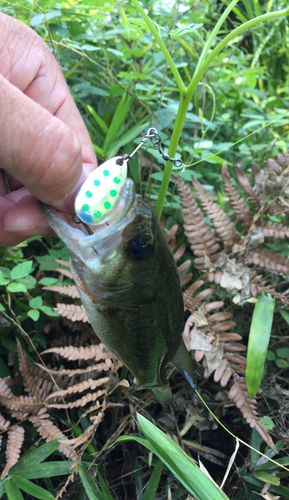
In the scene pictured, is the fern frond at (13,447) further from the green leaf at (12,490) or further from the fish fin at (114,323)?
the fish fin at (114,323)

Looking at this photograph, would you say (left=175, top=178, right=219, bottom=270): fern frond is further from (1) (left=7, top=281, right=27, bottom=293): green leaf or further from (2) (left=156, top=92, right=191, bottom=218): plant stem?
(1) (left=7, top=281, right=27, bottom=293): green leaf

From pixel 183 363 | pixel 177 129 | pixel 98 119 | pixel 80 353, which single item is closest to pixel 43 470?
pixel 80 353

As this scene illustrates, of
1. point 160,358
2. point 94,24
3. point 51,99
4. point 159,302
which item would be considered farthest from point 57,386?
point 94,24

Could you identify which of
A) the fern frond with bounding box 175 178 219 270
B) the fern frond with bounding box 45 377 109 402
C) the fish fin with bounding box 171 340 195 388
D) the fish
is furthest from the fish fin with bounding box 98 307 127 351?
the fern frond with bounding box 175 178 219 270

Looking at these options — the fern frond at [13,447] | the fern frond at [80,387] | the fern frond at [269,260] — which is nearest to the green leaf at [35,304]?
the fern frond at [80,387]

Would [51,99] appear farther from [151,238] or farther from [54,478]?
[54,478]

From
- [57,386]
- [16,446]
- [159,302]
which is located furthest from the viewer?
A: [57,386]
